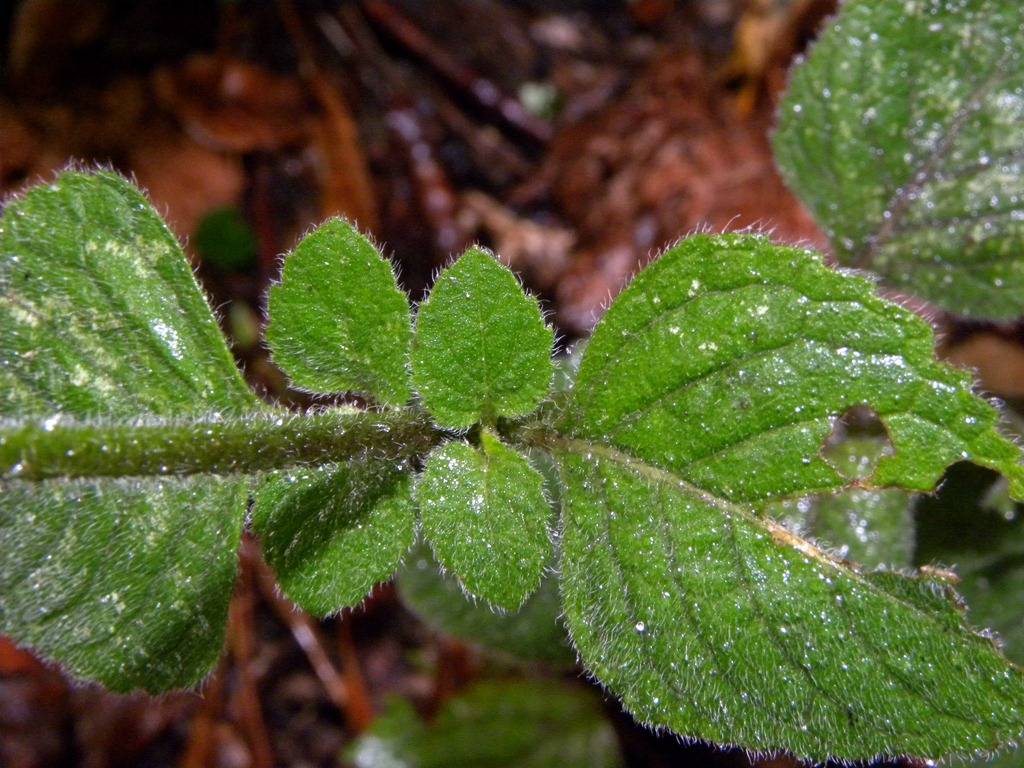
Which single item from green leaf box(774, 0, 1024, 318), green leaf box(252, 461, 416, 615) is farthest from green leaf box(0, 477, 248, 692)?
green leaf box(774, 0, 1024, 318)

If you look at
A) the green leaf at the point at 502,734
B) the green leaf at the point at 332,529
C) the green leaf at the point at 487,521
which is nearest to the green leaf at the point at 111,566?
the green leaf at the point at 332,529

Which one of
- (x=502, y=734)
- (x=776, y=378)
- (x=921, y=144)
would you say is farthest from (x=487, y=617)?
(x=921, y=144)

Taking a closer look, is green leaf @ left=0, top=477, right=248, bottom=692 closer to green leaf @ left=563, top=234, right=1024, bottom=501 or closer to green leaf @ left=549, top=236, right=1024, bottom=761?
green leaf @ left=549, top=236, right=1024, bottom=761

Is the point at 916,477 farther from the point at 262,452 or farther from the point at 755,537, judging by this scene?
the point at 262,452

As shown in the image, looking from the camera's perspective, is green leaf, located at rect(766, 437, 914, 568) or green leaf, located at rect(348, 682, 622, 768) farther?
green leaf, located at rect(348, 682, 622, 768)

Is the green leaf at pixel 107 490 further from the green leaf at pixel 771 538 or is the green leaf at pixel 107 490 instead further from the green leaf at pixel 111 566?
the green leaf at pixel 771 538
